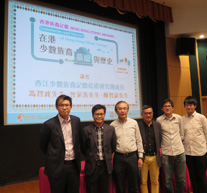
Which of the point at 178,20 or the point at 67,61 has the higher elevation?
the point at 178,20

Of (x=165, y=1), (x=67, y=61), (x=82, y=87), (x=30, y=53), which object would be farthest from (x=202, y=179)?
(x=165, y=1)

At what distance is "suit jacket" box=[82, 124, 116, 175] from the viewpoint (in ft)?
6.59

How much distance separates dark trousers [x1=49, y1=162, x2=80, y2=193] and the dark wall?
1943 millimetres

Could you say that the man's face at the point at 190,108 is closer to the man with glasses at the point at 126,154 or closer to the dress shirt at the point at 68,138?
the man with glasses at the point at 126,154

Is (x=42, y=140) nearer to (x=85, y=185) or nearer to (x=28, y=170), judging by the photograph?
(x=85, y=185)

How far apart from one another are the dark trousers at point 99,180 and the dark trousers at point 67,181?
17cm

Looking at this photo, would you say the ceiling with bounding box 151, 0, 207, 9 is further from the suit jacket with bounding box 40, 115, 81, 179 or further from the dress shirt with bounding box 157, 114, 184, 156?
the suit jacket with bounding box 40, 115, 81, 179

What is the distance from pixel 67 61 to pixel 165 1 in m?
2.79

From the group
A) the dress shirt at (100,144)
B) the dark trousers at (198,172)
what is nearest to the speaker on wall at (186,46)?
the dark trousers at (198,172)

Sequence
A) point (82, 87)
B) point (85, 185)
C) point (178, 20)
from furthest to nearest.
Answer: point (178, 20), point (82, 87), point (85, 185)

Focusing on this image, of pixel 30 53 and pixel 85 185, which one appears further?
pixel 30 53

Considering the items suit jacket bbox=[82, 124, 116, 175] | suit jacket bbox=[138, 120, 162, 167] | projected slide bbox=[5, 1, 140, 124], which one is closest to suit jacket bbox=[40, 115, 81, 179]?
suit jacket bbox=[82, 124, 116, 175]

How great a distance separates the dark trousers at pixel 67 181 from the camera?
5.96ft

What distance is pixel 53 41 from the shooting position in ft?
12.6
